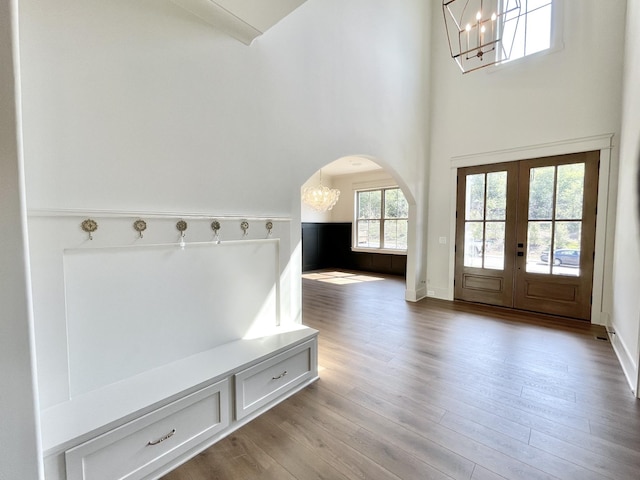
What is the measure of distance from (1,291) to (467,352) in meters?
3.48

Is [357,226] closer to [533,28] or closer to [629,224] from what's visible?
[533,28]

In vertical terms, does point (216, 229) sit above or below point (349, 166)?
below

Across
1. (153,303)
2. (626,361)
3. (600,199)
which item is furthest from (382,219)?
(153,303)

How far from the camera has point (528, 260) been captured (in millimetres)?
4289

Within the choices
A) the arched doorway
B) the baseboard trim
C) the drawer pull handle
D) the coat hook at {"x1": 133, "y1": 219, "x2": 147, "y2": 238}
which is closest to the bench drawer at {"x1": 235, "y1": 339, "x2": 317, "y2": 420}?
the drawer pull handle

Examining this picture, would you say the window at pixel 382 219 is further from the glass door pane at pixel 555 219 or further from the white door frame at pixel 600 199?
the white door frame at pixel 600 199

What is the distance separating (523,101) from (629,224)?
240cm

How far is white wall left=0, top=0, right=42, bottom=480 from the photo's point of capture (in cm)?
87

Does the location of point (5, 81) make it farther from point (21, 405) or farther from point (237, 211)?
point (237, 211)

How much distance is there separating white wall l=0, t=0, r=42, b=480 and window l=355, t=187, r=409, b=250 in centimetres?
761

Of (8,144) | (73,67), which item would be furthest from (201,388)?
(73,67)

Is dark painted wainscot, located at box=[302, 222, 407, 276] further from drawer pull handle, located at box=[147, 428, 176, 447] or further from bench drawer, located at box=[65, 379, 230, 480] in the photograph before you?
drawer pull handle, located at box=[147, 428, 176, 447]

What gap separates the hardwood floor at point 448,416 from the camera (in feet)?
5.14

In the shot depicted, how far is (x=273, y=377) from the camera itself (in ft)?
6.89
